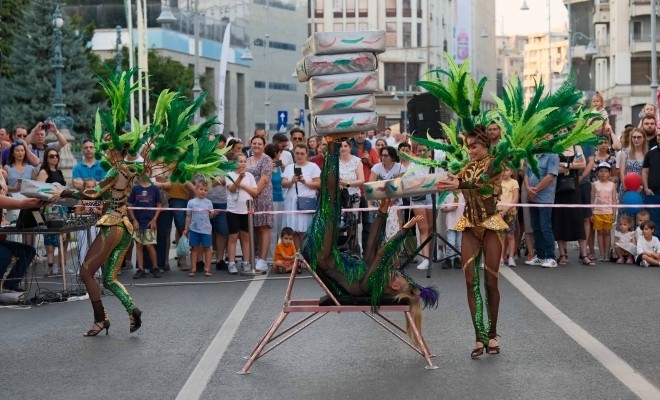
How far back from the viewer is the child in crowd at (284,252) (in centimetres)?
1944

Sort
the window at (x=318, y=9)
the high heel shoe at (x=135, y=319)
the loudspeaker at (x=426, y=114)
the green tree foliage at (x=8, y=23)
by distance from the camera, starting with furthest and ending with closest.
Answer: the window at (x=318, y=9) < the green tree foliage at (x=8, y=23) < the loudspeaker at (x=426, y=114) < the high heel shoe at (x=135, y=319)

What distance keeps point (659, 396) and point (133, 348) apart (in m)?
5.00

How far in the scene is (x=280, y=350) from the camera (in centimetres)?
1204

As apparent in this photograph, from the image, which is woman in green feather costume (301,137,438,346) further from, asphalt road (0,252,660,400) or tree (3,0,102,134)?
tree (3,0,102,134)

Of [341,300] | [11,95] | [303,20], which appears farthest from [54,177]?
[303,20]

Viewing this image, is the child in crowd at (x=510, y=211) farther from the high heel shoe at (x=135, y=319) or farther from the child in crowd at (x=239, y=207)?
the high heel shoe at (x=135, y=319)

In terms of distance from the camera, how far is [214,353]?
1187 centimetres

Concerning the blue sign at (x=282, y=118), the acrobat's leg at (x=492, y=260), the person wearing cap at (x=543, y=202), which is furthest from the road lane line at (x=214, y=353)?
the blue sign at (x=282, y=118)

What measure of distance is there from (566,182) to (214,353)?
9376mm

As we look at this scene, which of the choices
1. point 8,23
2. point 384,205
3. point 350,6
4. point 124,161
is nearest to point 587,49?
point 8,23

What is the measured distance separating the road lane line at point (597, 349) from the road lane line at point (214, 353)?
311 cm

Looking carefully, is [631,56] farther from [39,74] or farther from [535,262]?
[535,262]

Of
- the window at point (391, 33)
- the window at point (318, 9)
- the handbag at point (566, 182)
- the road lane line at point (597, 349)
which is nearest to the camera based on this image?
the road lane line at point (597, 349)

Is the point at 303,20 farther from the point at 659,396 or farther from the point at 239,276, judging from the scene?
the point at 659,396
